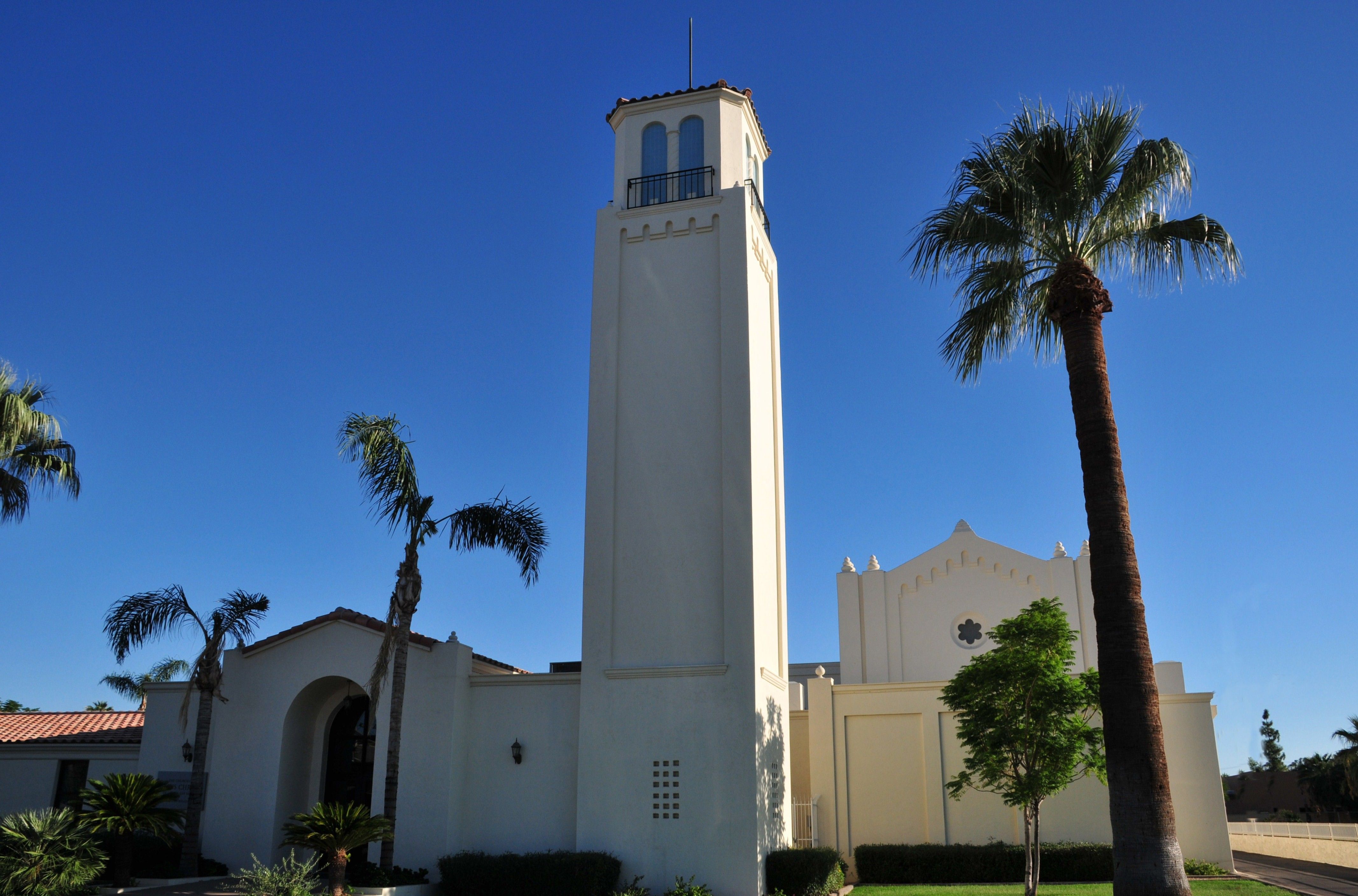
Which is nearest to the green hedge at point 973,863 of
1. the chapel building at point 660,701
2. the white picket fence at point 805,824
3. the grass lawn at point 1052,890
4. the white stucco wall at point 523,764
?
the grass lawn at point 1052,890

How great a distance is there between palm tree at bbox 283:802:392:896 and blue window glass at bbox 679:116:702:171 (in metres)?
14.8

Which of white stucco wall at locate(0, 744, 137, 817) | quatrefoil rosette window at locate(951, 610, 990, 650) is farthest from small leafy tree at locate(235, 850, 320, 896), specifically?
quatrefoil rosette window at locate(951, 610, 990, 650)

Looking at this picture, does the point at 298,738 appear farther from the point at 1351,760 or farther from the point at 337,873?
the point at 1351,760

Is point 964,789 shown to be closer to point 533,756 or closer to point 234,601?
point 533,756

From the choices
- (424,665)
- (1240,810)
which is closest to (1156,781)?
(424,665)

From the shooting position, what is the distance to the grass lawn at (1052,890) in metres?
16.9

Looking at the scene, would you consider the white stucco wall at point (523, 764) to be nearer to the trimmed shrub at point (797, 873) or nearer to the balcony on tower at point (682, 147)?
the trimmed shrub at point (797, 873)

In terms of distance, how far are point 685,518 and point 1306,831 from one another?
78.5 feet

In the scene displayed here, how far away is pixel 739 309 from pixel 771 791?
9.55m

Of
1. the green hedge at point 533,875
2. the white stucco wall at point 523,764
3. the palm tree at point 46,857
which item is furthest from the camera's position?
the white stucco wall at point 523,764

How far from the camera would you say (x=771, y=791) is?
19391 mm

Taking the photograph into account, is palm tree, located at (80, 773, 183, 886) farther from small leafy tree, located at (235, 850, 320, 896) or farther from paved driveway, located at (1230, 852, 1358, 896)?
paved driveway, located at (1230, 852, 1358, 896)

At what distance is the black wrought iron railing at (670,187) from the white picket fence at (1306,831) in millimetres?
19493

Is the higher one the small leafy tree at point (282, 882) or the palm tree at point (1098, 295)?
the palm tree at point (1098, 295)
